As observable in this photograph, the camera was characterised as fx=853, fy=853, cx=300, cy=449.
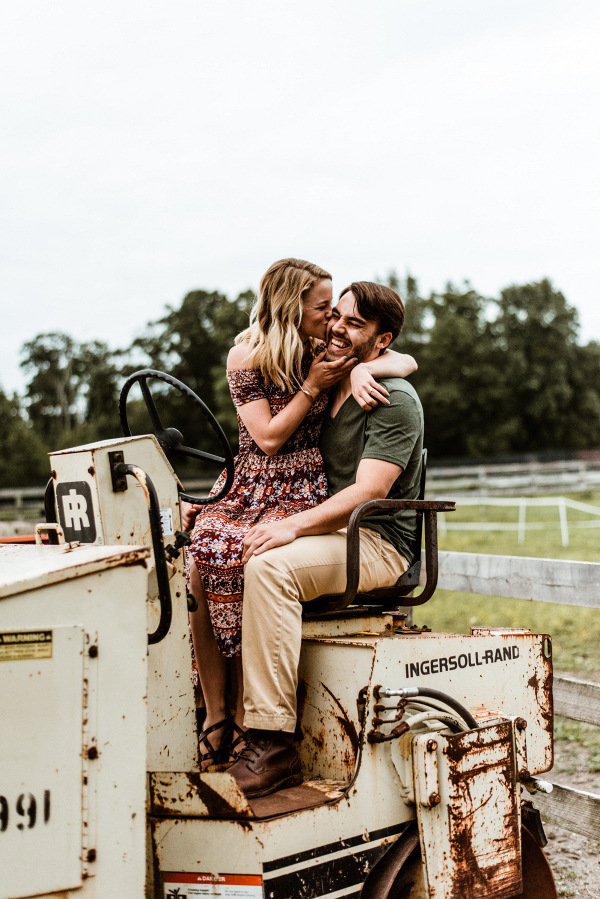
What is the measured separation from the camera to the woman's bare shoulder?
10.2 feet

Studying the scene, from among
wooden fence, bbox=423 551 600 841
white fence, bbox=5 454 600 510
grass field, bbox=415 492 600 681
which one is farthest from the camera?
white fence, bbox=5 454 600 510

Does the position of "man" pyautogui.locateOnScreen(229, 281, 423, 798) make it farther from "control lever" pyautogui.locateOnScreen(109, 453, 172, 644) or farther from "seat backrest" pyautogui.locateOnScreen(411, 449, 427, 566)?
"control lever" pyautogui.locateOnScreen(109, 453, 172, 644)

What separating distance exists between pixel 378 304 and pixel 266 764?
164cm

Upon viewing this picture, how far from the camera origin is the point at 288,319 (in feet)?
10.2

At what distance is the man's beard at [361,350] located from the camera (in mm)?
3172

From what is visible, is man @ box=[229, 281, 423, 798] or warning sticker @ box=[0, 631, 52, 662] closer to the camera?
warning sticker @ box=[0, 631, 52, 662]

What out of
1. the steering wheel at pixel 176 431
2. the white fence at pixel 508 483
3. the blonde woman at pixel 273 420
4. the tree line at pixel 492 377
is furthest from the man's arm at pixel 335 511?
the tree line at pixel 492 377

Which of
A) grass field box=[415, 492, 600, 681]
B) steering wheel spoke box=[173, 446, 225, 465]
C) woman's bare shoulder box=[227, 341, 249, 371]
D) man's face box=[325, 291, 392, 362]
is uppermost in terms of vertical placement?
man's face box=[325, 291, 392, 362]

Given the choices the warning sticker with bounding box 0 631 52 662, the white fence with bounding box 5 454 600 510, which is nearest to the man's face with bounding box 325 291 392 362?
the warning sticker with bounding box 0 631 52 662

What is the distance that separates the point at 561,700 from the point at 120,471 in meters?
2.48

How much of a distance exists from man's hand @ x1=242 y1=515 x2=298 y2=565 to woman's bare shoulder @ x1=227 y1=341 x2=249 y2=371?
64 cm

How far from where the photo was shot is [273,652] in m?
2.53

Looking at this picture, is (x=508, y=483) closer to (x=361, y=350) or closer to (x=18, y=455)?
(x=18, y=455)

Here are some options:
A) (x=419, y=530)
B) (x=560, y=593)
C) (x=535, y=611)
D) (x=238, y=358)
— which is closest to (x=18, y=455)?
(x=535, y=611)
